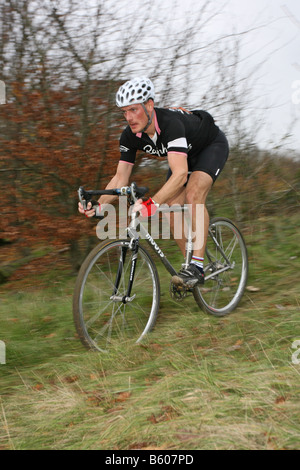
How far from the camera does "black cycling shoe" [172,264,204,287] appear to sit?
4.43m

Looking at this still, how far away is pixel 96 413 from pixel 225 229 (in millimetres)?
2810

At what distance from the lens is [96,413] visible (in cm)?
298

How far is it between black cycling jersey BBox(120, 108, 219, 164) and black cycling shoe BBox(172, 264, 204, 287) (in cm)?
103

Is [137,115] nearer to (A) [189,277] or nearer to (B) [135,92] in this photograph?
(B) [135,92]

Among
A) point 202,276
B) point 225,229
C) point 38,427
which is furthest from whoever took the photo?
point 225,229

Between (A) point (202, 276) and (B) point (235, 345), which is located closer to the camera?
(B) point (235, 345)

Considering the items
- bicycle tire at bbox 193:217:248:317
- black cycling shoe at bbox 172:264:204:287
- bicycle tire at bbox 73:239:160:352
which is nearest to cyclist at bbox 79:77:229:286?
black cycling shoe at bbox 172:264:204:287

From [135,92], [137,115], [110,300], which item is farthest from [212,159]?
[110,300]

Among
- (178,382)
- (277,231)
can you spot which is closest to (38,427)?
(178,382)

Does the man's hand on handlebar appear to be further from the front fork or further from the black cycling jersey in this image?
the black cycling jersey

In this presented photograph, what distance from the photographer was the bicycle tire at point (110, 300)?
385 cm

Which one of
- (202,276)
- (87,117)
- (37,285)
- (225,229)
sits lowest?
(37,285)

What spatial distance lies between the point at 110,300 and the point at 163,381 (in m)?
1.14
